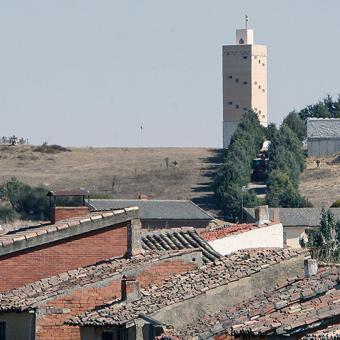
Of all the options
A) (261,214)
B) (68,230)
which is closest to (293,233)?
(261,214)

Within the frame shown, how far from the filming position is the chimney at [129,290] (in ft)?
88.8

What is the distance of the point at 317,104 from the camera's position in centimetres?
18950

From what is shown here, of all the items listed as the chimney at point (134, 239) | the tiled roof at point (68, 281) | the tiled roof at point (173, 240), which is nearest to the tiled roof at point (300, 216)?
the tiled roof at point (173, 240)

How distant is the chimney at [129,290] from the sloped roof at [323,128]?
144 m

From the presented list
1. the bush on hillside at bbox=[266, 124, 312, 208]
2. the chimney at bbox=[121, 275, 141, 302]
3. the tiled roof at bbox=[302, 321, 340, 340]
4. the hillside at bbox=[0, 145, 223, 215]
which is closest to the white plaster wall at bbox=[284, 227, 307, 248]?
the bush on hillside at bbox=[266, 124, 312, 208]

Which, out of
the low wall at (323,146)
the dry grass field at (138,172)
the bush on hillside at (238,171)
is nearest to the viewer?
the bush on hillside at (238,171)

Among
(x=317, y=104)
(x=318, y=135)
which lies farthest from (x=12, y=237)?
(x=317, y=104)

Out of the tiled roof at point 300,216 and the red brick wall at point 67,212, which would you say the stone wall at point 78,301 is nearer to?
the red brick wall at point 67,212

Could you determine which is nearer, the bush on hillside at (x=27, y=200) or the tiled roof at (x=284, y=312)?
the tiled roof at (x=284, y=312)

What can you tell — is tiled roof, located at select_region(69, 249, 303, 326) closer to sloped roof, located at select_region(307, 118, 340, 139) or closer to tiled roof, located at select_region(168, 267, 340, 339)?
tiled roof, located at select_region(168, 267, 340, 339)

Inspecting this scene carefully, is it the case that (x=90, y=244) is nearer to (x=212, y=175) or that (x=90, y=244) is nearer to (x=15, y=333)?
(x=15, y=333)

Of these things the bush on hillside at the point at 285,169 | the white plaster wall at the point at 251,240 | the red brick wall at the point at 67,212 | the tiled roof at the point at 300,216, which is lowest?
the tiled roof at the point at 300,216

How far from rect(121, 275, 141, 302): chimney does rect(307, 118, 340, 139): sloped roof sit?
143672 millimetres

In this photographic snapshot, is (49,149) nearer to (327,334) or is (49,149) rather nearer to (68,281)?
(68,281)
